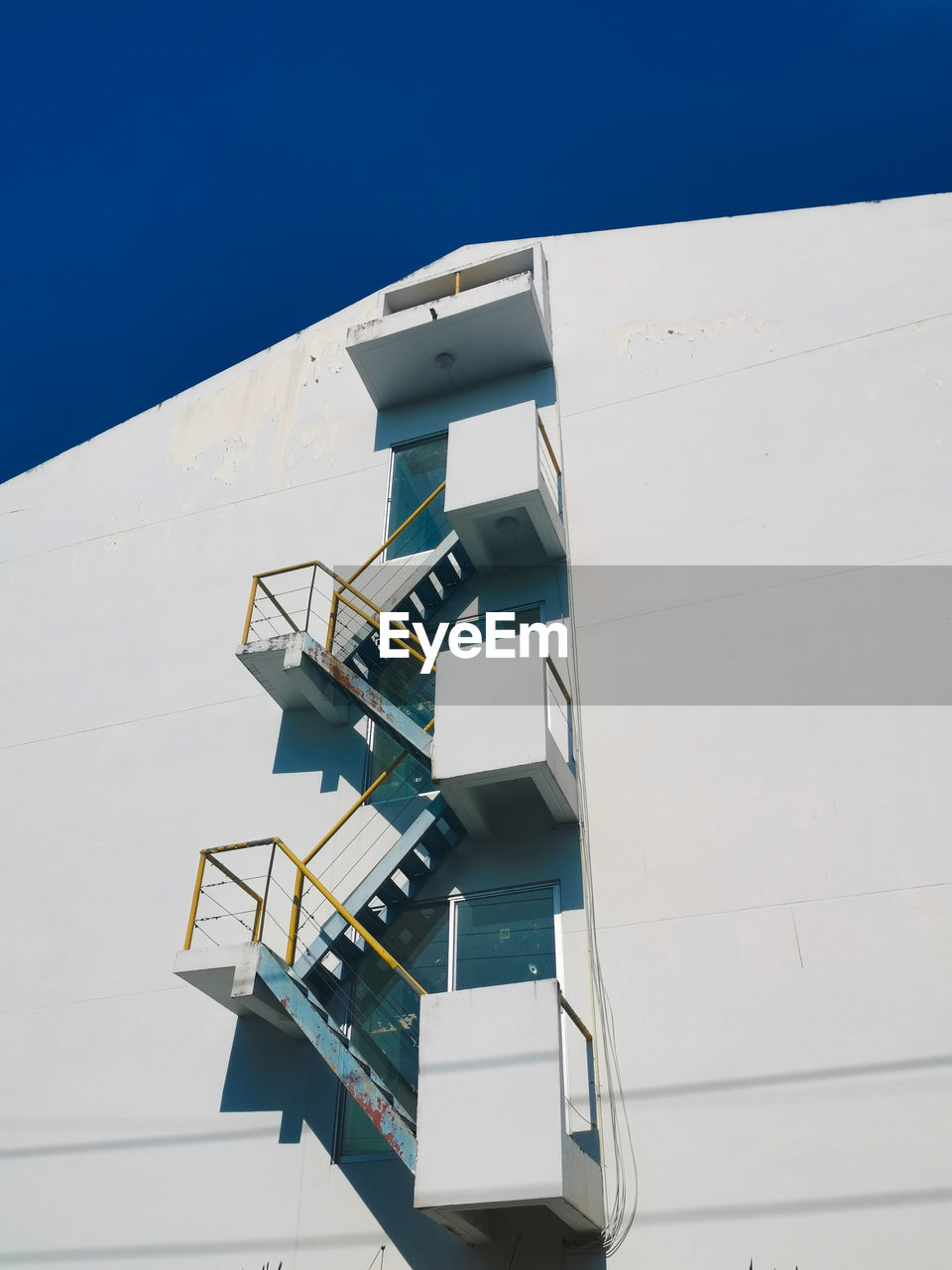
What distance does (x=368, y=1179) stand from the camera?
10.5m

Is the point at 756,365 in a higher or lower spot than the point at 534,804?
higher

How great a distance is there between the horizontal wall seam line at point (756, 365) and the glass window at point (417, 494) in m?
2.02

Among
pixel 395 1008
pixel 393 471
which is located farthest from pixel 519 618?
pixel 395 1008

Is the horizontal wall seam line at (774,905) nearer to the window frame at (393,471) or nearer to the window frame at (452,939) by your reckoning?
the window frame at (452,939)

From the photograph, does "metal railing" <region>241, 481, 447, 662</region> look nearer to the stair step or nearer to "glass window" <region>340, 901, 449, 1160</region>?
the stair step

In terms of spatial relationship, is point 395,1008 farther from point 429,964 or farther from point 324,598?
point 324,598

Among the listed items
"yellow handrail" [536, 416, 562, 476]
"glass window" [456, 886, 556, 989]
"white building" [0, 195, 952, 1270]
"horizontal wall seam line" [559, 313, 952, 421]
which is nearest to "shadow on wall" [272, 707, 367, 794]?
"white building" [0, 195, 952, 1270]

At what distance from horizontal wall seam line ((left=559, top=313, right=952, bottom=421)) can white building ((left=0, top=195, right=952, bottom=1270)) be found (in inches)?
2.4

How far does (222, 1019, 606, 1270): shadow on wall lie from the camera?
31.6ft

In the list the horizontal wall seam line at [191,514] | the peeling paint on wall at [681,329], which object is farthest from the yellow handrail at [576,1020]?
the peeling paint on wall at [681,329]

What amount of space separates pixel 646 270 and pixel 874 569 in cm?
673

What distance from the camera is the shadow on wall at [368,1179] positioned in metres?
9.64

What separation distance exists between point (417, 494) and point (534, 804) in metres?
5.56

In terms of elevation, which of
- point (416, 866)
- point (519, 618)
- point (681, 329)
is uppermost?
point (681, 329)
